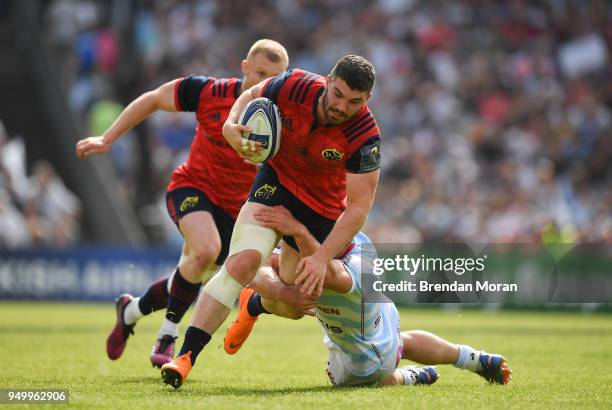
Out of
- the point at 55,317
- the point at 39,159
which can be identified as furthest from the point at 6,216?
the point at 55,317

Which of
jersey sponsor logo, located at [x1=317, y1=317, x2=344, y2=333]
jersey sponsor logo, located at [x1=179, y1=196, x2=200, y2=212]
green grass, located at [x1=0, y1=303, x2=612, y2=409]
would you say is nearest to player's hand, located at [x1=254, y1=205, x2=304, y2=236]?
jersey sponsor logo, located at [x1=317, y1=317, x2=344, y2=333]

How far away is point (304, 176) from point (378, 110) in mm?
14194

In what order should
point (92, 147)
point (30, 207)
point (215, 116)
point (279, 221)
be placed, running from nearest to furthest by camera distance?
point (279, 221), point (92, 147), point (215, 116), point (30, 207)

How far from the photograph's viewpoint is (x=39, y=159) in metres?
19.0

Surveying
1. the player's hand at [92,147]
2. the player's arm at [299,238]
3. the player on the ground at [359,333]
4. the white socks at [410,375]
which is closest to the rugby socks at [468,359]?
the player on the ground at [359,333]

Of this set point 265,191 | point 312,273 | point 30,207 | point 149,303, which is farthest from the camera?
point 30,207

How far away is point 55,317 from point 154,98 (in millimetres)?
6895

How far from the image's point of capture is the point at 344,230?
6625mm

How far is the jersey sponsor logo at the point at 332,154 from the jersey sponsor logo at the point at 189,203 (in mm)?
2078

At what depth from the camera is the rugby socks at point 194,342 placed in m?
6.66

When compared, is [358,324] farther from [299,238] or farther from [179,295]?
[179,295]

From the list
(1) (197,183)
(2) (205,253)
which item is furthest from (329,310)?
(1) (197,183)

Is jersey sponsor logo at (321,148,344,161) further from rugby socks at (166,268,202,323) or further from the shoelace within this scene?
the shoelace

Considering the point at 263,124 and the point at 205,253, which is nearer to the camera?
the point at 263,124
